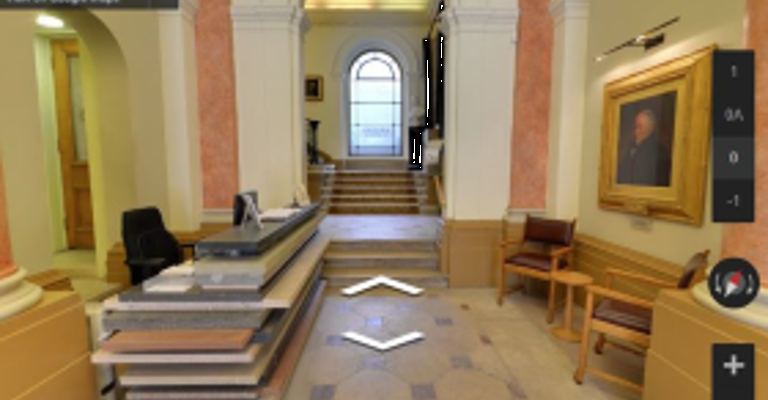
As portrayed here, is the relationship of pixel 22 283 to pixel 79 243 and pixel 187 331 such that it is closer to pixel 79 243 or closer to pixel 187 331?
pixel 187 331

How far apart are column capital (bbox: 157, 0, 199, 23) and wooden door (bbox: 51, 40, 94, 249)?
1.95m

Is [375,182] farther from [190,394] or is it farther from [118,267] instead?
[190,394]

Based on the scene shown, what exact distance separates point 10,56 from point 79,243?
370 centimetres

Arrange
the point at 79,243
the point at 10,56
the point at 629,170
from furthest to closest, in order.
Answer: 1. the point at 79,243
2. the point at 629,170
3. the point at 10,56

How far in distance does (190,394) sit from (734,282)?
2.55 metres

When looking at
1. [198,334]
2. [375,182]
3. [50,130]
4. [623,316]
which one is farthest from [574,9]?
[50,130]

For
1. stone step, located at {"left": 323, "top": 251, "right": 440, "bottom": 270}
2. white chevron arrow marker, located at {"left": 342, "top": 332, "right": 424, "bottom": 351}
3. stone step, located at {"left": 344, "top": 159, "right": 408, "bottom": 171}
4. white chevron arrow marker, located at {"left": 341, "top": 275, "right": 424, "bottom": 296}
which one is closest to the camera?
white chevron arrow marker, located at {"left": 342, "top": 332, "right": 424, "bottom": 351}

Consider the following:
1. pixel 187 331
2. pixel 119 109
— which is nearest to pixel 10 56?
pixel 119 109

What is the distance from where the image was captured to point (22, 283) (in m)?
1.69

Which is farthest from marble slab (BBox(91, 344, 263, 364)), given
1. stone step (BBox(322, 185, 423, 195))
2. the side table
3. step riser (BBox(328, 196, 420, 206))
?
stone step (BBox(322, 185, 423, 195))

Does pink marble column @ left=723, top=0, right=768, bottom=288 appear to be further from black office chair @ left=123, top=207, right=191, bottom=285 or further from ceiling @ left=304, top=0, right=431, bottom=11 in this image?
ceiling @ left=304, top=0, right=431, bottom=11

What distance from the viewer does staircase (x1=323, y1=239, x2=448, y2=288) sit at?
420 cm

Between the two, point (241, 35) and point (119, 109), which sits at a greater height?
point (241, 35)

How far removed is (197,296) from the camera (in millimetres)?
2041
